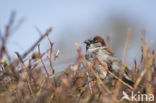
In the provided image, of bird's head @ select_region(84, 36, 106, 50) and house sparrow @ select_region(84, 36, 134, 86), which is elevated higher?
bird's head @ select_region(84, 36, 106, 50)

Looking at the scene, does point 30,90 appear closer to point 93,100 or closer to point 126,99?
point 93,100

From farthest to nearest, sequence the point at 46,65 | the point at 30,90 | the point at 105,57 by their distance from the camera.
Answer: the point at 105,57
the point at 46,65
the point at 30,90

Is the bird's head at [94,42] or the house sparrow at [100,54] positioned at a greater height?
the bird's head at [94,42]

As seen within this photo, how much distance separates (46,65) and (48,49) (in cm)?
17

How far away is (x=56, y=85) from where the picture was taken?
189 cm

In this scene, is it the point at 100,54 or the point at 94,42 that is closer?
the point at 100,54

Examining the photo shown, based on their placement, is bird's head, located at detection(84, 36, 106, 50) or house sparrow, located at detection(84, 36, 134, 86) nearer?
house sparrow, located at detection(84, 36, 134, 86)

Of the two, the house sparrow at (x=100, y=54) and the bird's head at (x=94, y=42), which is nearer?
the house sparrow at (x=100, y=54)

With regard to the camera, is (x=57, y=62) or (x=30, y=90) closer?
(x=30, y=90)

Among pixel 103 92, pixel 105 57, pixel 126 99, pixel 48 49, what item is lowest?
Result: pixel 105 57

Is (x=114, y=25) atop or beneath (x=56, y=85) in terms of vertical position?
beneath

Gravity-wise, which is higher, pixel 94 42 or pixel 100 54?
pixel 94 42

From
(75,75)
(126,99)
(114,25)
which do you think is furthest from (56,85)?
(114,25)

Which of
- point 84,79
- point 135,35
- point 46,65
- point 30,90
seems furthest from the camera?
point 135,35
